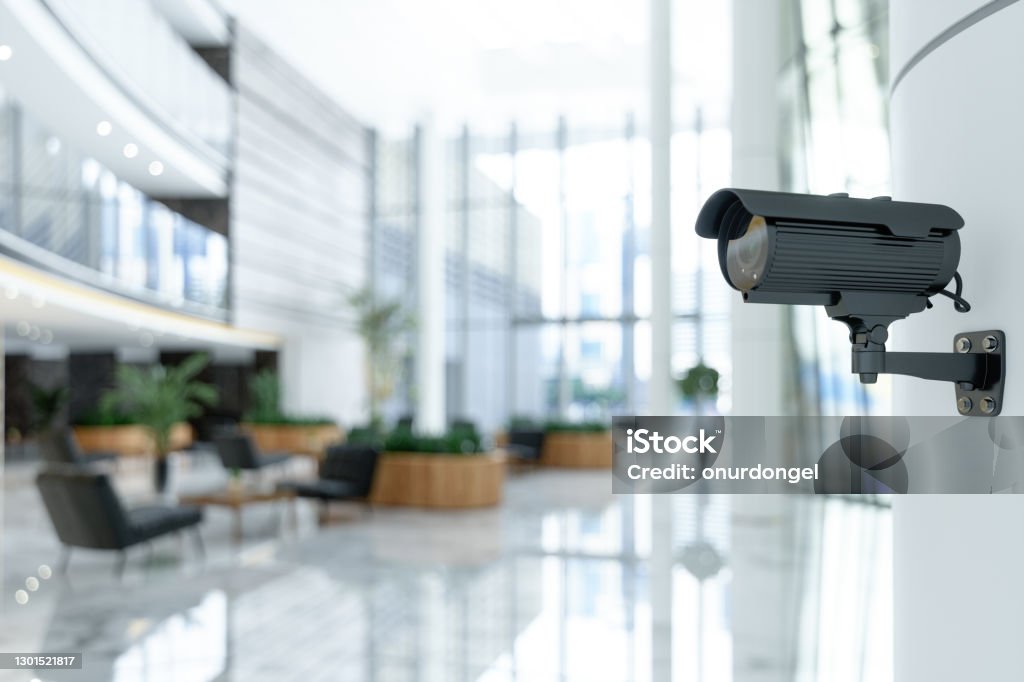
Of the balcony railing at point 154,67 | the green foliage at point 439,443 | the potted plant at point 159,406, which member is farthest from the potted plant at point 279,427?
the green foliage at point 439,443

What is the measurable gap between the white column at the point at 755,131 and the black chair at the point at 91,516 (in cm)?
537

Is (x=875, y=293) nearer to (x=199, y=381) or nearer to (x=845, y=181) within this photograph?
(x=845, y=181)

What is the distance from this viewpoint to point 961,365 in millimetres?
1280

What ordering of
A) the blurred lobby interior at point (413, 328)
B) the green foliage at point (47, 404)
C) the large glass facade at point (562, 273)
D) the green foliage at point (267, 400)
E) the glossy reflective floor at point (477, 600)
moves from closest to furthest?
the glossy reflective floor at point (477, 600)
the blurred lobby interior at point (413, 328)
the green foliage at point (267, 400)
the green foliage at point (47, 404)
the large glass facade at point (562, 273)

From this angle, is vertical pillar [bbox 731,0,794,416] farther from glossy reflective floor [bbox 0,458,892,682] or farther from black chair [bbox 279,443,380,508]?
black chair [bbox 279,443,380,508]

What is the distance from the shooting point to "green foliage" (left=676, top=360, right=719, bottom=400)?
9883mm

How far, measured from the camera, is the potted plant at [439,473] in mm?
9562

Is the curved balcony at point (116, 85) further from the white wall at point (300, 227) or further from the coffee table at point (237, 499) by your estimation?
the coffee table at point (237, 499)

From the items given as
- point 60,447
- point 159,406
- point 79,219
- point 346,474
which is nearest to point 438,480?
point 346,474

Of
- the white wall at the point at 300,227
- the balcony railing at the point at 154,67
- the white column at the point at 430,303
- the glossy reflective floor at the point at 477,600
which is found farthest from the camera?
the white column at the point at 430,303

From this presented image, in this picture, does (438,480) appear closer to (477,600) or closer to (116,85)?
(477,600)

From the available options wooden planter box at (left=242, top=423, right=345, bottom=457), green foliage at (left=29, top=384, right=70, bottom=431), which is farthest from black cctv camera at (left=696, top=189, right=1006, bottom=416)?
green foliage at (left=29, top=384, right=70, bottom=431)

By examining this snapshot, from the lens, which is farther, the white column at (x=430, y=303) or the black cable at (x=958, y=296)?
the white column at (x=430, y=303)

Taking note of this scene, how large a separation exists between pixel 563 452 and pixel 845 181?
6949mm
